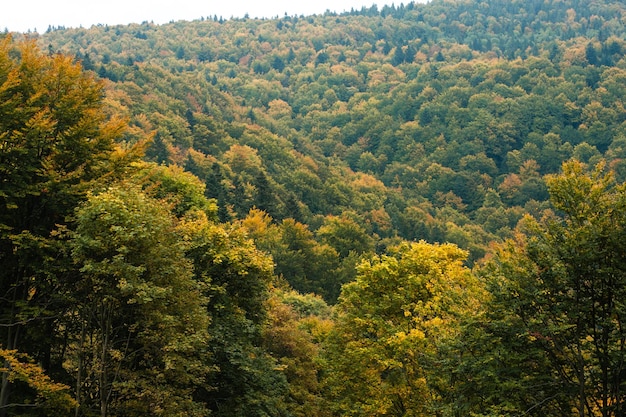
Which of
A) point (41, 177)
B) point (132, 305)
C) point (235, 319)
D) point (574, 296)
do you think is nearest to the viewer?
point (574, 296)

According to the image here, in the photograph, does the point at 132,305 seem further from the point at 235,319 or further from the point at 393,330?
the point at 393,330

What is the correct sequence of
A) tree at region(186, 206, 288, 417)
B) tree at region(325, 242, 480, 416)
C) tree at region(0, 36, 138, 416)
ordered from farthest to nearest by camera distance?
tree at region(325, 242, 480, 416) → tree at region(186, 206, 288, 417) → tree at region(0, 36, 138, 416)

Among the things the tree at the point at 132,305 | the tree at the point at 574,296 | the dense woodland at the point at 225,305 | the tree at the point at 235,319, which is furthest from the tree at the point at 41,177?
the tree at the point at 574,296

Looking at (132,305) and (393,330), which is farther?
(393,330)

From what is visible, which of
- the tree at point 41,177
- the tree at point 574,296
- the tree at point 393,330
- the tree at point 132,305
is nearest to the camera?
the tree at point 574,296

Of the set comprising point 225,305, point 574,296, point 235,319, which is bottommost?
point 235,319

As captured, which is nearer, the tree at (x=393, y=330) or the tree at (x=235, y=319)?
the tree at (x=235, y=319)

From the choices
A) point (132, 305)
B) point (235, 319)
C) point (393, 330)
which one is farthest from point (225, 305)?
point (132, 305)

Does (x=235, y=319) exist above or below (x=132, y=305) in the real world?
below

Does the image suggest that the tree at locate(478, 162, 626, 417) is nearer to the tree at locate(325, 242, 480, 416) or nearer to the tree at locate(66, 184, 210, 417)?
the tree at locate(325, 242, 480, 416)

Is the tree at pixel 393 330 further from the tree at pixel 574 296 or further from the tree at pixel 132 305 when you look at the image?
the tree at pixel 132 305

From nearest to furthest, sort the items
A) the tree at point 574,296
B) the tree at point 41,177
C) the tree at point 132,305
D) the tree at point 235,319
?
the tree at point 574,296, the tree at point 132,305, the tree at point 41,177, the tree at point 235,319

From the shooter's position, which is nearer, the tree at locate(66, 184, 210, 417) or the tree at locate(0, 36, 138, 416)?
the tree at locate(66, 184, 210, 417)

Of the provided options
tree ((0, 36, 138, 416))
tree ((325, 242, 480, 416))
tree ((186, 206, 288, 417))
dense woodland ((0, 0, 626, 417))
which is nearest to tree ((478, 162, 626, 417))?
dense woodland ((0, 0, 626, 417))
